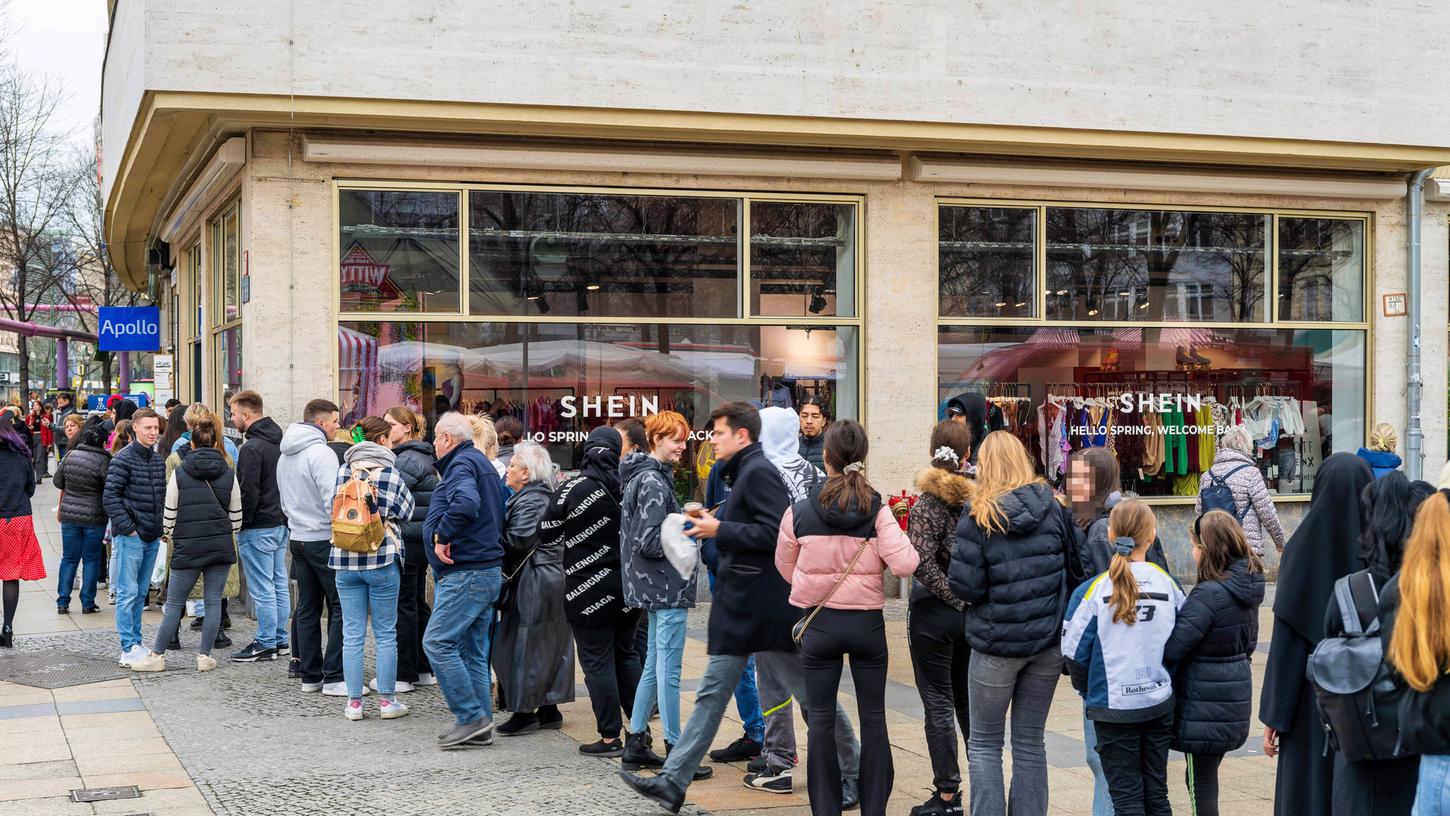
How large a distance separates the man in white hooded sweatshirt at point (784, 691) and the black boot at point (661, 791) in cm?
72

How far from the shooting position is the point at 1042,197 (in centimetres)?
1413

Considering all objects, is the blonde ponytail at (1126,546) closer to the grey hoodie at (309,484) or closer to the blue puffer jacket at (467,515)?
the blue puffer jacket at (467,515)

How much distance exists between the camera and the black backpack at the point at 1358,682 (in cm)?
394

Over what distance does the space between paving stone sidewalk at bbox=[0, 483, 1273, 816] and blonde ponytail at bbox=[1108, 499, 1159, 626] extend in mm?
1738

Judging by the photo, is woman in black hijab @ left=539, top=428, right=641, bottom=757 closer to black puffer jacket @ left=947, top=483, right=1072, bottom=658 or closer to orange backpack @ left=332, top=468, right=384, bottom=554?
orange backpack @ left=332, top=468, right=384, bottom=554

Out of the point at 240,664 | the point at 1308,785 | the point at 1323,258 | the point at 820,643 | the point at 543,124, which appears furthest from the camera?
the point at 1323,258

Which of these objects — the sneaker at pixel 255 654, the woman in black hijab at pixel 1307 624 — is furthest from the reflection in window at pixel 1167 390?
the woman in black hijab at pixel 1307 624

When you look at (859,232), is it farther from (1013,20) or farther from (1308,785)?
(1308,785)

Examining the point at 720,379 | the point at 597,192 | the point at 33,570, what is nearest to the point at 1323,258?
the point at 720,379

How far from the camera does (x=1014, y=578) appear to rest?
226 inches

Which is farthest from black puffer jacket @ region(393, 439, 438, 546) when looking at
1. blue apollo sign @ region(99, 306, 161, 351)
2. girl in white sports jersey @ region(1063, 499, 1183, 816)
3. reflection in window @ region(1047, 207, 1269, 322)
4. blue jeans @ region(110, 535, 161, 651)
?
blue apollo sign @ region(99, 306, 161, 351)

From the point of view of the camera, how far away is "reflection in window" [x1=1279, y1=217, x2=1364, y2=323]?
49.4 ft

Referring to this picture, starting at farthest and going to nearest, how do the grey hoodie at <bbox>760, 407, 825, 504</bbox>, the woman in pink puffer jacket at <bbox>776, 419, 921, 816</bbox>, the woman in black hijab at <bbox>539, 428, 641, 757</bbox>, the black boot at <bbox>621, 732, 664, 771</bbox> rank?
the woman in black hijab at <bbox>539, 428, 641, 757</bbox> → the black boot at <bbox>621, 732, 664, 771</bbox> → the grey hoodie at <bbox>760, 407, 825, 504</bbox> → the woman in pink puffer jacket at <bbox>776, 419, 921, 816</bbox>

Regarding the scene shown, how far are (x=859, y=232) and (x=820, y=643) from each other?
321 inches
